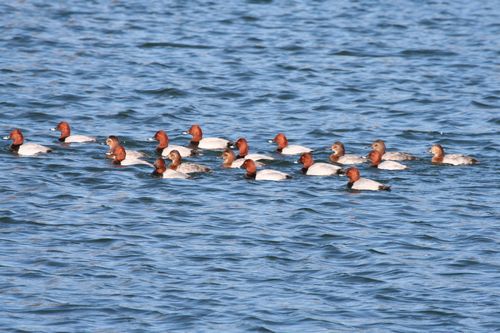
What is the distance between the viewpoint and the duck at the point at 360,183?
2169cm

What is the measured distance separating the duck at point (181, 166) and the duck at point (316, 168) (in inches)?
67.2

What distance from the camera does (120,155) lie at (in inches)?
900

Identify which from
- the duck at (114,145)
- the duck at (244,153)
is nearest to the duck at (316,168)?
the duck at (244,153)

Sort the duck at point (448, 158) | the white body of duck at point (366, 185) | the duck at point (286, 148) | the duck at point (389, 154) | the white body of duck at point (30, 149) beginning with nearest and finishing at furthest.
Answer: the white body of duck at point (366, 185) → the duck at point (448, 158) → the white body of duck at point (30, 149) → the duck at point (389, 154) → the duck at point (286, 148)

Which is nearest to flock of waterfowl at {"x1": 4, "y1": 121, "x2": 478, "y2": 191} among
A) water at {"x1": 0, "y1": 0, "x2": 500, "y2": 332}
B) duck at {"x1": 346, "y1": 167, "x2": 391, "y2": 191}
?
duck at {"x1": 346, "y1": 167, "x2": 391, "y2": 191}

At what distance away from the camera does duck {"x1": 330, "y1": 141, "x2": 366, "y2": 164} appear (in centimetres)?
2348

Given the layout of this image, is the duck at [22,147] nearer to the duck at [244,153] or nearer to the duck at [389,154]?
the duck at [244,153]

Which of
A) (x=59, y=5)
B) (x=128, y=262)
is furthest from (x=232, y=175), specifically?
(x=59, y=5)

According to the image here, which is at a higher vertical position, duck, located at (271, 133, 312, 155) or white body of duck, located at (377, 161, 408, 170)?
duck, located at (271, 133, 312, 155)

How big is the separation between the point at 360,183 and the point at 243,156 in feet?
9.44

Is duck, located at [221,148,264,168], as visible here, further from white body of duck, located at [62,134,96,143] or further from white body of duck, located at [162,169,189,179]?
white body of duck, located at [62,134,96,143]

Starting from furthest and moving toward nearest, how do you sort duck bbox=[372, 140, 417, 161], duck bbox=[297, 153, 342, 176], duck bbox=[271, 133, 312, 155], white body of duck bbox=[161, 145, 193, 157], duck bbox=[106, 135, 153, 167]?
duck bbox=[271, 133, 312, 155] < white body of duck bbox=[161, 145, 193, 157] < duck bbox=[372, 140, 417, 161] < duck bbox=[106, 135, 153, 167] < duck bbox=[297, 153, 342, 176]

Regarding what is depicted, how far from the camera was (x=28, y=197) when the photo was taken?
2088cm

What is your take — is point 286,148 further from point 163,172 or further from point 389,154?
point 163,172
